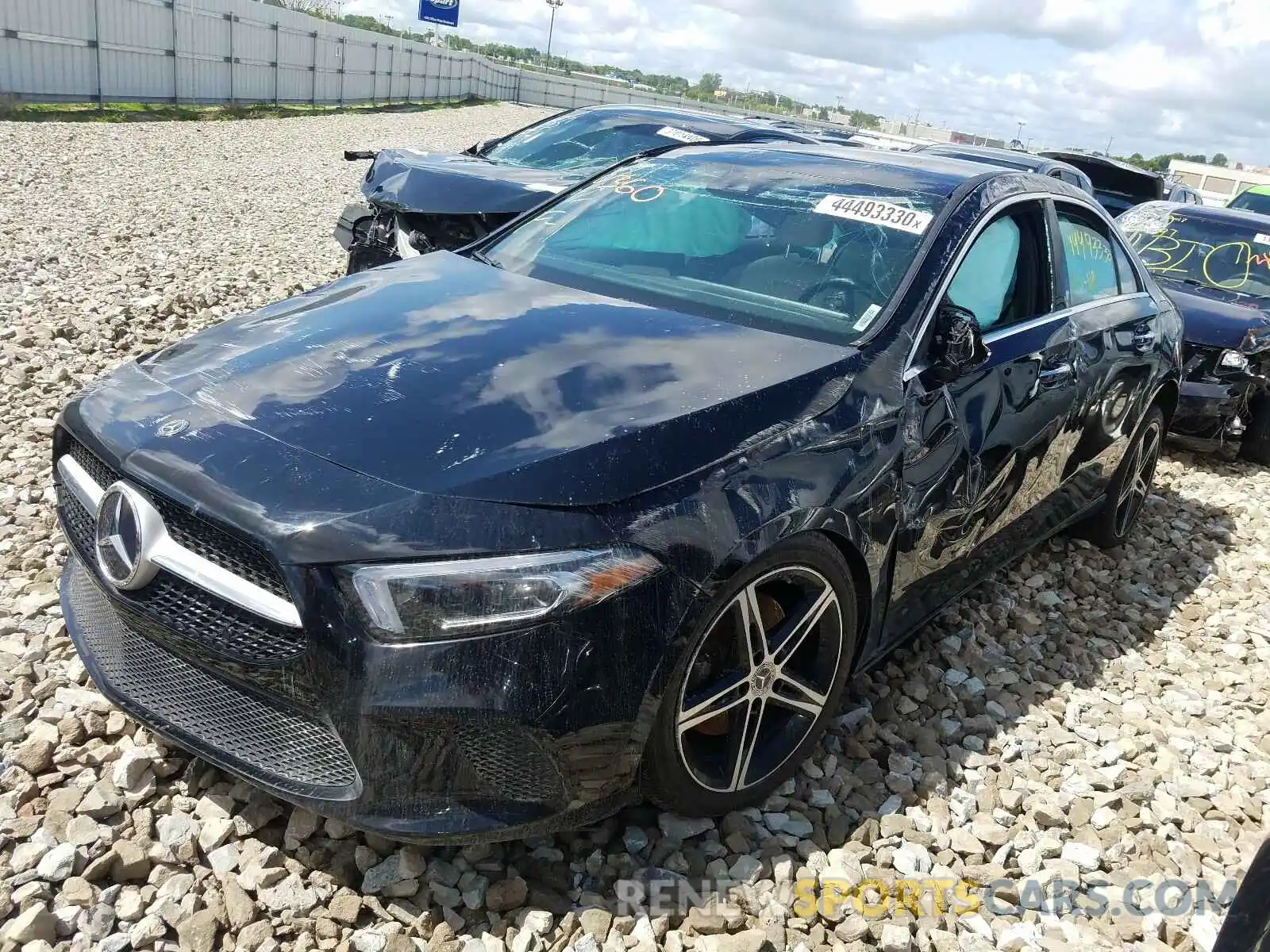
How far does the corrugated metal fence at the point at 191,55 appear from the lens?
1633 cm

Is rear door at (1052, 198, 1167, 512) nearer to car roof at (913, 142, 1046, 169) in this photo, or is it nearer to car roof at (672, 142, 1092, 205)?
car roof at (672, 142, 1092, 205)

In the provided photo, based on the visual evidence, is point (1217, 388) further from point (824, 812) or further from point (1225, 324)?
point (824, 812)

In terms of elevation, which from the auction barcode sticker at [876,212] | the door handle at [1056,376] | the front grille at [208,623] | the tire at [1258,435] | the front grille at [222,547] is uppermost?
the auction barcode sticker at [876,212]

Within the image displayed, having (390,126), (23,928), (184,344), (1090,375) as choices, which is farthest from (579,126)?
(390,126)

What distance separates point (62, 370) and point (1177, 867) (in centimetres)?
523

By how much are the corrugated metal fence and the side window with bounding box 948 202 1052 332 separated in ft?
56.1

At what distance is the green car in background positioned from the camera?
15.4 metres

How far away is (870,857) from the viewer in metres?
2.57

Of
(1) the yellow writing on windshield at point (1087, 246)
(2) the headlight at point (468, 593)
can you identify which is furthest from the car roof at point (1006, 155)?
(2) the headlight at point (468, 593)

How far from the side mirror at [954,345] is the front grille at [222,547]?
1.82 metres

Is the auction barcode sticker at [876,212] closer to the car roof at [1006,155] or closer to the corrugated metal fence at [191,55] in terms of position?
the car roof at [1006,155]

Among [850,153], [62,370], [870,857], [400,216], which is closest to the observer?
[870,857]

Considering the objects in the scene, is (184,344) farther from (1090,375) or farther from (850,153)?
(1090,375)

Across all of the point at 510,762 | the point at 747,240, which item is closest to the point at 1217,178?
the point at 747,240
